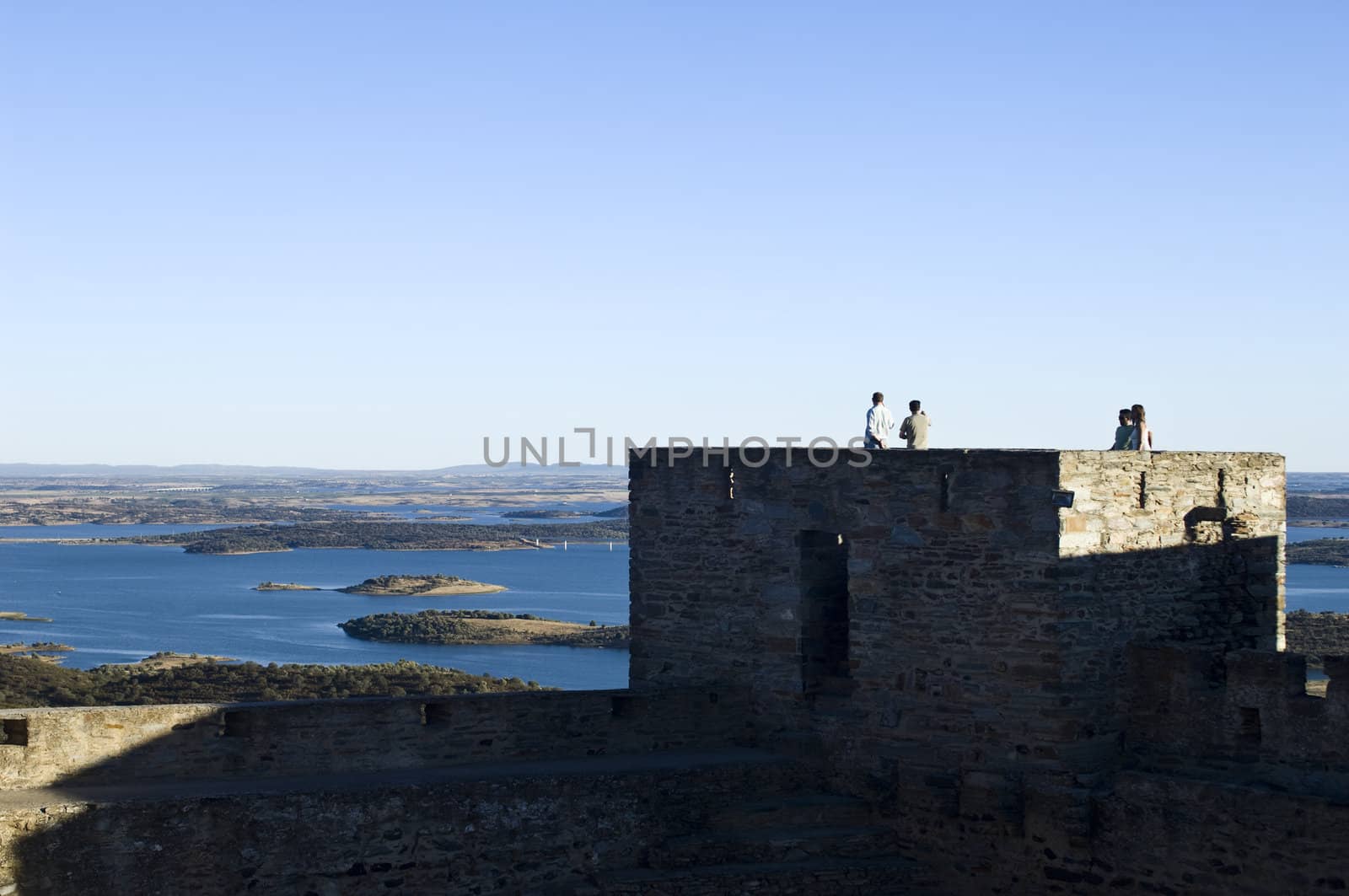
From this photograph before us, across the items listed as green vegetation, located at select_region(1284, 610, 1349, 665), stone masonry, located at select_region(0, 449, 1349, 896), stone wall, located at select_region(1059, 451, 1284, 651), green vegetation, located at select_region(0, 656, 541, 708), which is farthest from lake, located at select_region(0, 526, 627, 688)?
stone wall, located at select_region(1059, 451, 1284, 651)

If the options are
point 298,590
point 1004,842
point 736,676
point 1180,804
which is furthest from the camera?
point 298,590

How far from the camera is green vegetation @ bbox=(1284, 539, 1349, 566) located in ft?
→ 367

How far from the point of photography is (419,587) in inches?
3829

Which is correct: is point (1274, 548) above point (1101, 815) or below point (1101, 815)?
above

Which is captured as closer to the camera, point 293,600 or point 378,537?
point 293,600

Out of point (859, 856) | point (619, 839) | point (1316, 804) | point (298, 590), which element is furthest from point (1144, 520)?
point (298, 590)

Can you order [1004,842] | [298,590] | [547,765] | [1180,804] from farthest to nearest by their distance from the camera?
[298,590], [547,765], [1004,842], [1180,804]

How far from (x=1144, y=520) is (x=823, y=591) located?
2518 millimetres

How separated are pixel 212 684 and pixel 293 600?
2388 inches

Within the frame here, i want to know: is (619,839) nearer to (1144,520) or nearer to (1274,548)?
(1144,520)

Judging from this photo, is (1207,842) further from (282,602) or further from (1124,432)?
(282,602)

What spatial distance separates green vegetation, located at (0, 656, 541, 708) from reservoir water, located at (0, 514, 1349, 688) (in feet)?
63.5

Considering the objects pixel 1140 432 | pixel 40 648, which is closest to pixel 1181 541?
pixel 1140 432

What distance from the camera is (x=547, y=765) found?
39.4 ft
